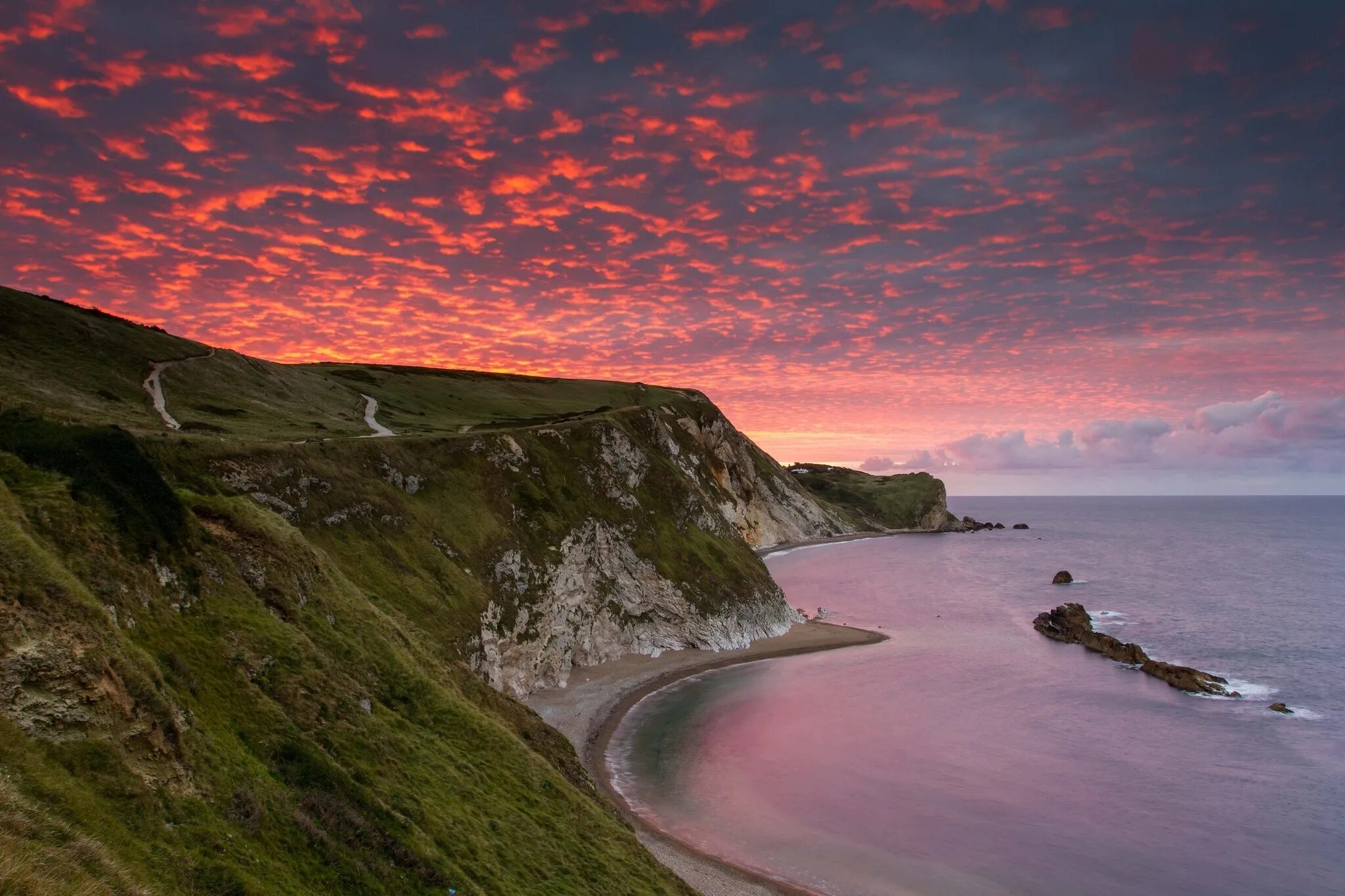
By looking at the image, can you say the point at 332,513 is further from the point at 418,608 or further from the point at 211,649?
the point at 211,649

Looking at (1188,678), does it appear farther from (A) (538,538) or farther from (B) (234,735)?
(B) (234,735)

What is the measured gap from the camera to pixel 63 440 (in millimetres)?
24719

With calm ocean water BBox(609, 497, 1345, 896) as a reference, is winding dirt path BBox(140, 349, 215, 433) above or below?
above

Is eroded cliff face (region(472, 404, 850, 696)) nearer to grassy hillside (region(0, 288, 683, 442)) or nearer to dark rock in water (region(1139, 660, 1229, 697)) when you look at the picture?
grassy hillside (region(0, 288, 683, 442))

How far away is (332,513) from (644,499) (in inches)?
1875

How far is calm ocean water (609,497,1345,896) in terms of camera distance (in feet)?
138

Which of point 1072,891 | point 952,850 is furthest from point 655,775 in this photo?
point 1072,891

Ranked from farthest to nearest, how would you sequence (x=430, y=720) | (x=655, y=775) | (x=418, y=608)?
(x=418, y=608)
(x=655, y=775)
(x=430, y=720)

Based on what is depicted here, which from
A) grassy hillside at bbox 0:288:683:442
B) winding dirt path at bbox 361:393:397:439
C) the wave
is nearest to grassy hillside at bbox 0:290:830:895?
grassy hillside at bbox 0:288:683:442

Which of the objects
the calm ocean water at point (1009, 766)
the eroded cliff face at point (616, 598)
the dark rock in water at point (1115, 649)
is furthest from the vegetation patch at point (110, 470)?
the dark rock in water at point (1115, 649)

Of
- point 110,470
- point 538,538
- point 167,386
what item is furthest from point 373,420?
point 110,470

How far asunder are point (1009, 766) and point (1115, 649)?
1775 inches

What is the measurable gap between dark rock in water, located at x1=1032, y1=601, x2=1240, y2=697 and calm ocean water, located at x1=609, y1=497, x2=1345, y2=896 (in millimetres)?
2426

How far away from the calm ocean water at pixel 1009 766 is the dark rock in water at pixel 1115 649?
2.43 m
